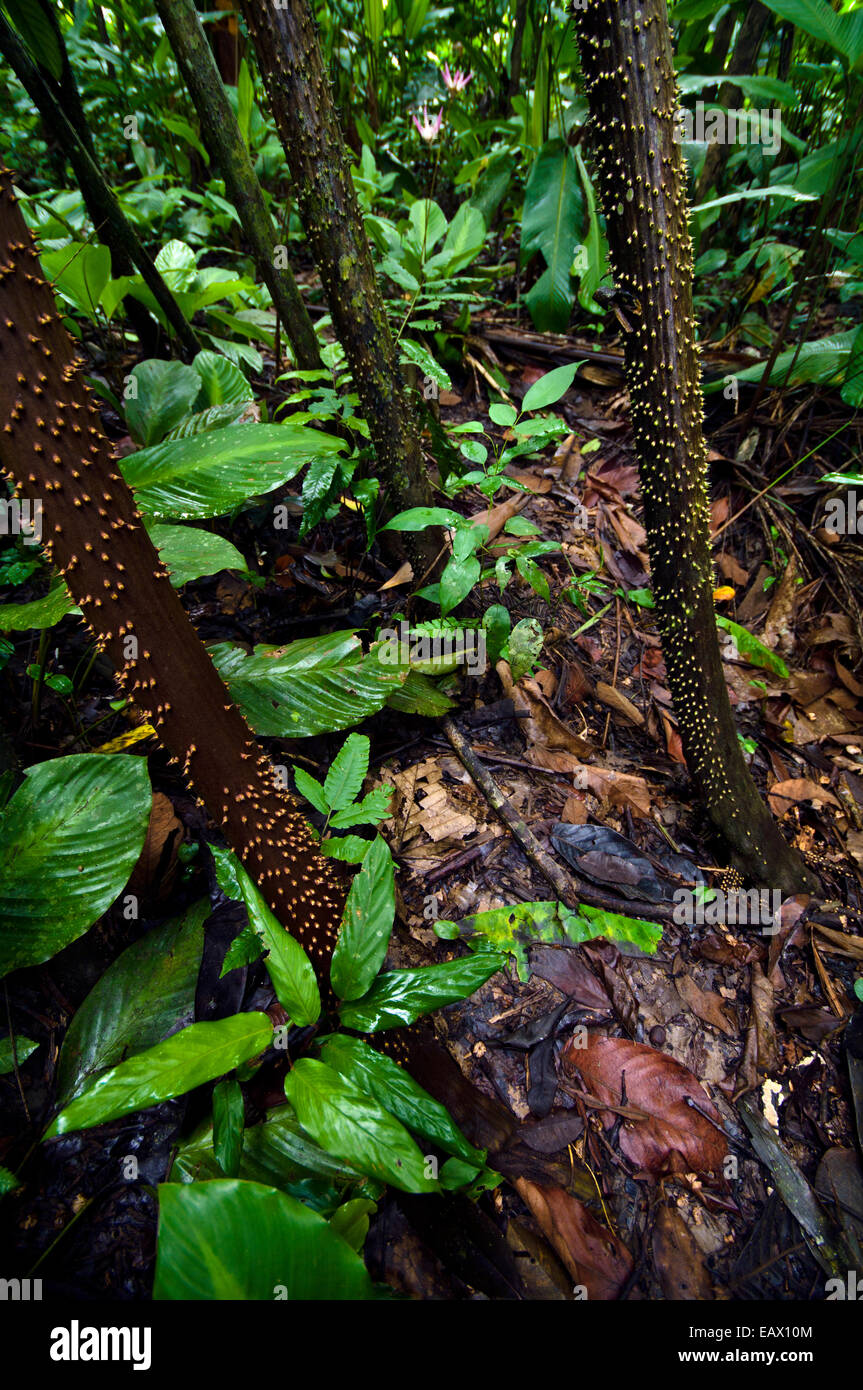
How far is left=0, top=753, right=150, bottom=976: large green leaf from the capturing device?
3.99ft

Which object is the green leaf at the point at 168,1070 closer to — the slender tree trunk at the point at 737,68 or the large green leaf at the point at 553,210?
the large green leaf at the point at 553,210

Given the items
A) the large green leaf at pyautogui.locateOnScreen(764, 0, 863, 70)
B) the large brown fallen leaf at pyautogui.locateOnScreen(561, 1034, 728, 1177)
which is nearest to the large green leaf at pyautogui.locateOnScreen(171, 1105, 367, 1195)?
the large brown fallen leaf at pyautogui.locateOnScreen(561, 1034, 728, 1177)

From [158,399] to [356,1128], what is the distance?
6.54 ft

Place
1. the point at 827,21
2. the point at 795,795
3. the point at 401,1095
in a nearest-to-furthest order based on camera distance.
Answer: the point at 401,1095, the point at 827,21, the point at 795,795

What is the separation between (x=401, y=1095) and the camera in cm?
104

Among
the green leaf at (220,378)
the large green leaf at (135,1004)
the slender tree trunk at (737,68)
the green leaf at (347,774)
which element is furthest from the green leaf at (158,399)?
the slender tree trunk at (737,68)

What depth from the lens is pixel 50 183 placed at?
4.15 metres

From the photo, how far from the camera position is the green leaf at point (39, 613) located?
129cm

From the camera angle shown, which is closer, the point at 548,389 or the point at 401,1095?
the point at 401,1095

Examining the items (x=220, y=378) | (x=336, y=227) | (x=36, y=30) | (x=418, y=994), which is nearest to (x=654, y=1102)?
(x=418, y=994)

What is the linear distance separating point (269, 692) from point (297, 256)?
3770 mm

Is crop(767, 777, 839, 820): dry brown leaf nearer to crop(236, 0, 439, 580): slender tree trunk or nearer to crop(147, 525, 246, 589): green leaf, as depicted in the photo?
crop(236, 0, 439, 580): slender tree trunk

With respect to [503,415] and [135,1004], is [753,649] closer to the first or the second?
[503,415]
